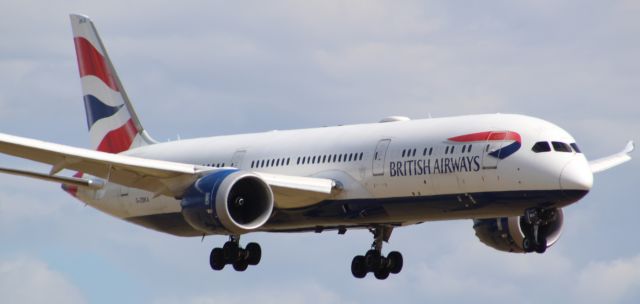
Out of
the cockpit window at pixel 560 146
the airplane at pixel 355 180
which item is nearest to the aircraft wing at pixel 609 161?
the airplane at pixel 355 180

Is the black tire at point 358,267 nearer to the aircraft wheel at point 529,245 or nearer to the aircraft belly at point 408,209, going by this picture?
the aircraft belly at point 408,209

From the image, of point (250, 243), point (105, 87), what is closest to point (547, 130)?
point (250, 243)

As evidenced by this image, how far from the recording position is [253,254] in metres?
64.3

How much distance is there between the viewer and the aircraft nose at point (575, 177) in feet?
178

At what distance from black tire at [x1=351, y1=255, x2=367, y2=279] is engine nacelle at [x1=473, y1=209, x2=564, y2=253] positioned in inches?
196

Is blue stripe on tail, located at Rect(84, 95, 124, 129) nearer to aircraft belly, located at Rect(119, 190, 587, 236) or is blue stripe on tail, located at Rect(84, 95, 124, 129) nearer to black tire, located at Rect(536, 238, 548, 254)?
aircraft belly, located at Rect(119, 190, 587, 236)

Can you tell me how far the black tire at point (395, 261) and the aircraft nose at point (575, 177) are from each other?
10707 mm

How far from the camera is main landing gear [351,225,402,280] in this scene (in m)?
63.4

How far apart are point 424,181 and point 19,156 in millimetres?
13441

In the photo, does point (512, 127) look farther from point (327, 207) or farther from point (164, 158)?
point (164, 158)

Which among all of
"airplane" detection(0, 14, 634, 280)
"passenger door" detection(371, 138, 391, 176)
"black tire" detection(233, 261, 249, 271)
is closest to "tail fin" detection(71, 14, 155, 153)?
"airplane" detection(0, 14, 634, 280)

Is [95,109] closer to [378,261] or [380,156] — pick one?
[378,261]

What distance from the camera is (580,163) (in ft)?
181

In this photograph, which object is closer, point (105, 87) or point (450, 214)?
point (450, 214)
